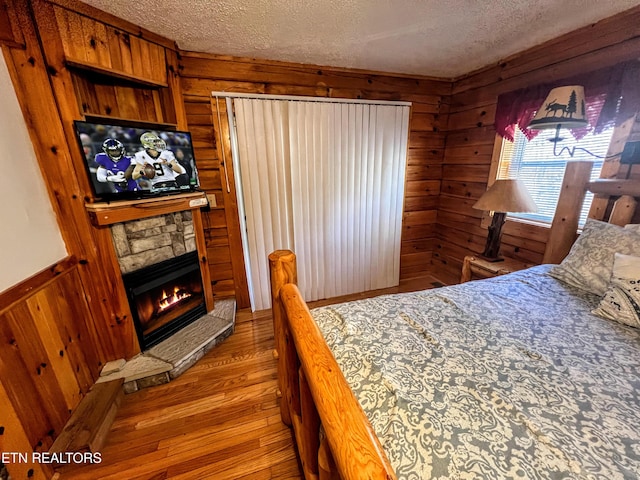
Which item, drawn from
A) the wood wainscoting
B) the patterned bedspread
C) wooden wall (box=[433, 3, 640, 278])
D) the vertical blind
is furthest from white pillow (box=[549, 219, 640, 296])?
the wood wainscoting

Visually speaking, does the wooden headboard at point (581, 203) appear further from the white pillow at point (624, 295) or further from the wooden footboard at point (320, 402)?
the wooden footboard at point (320, 402)

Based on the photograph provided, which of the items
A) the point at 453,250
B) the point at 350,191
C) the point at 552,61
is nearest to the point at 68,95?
the point at 350,191

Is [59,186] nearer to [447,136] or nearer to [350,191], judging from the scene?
[350,191]

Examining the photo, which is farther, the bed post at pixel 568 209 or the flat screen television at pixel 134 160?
the bed post at pixel 568 209

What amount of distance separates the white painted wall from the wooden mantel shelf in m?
0.23

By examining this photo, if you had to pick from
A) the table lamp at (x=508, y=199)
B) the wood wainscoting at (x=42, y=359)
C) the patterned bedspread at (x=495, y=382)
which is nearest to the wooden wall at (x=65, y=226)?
the wood wainscoting at (x=42, y=359)

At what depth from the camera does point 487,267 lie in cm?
211

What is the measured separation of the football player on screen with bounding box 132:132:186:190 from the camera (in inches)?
67.3

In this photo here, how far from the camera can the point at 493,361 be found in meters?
0.97

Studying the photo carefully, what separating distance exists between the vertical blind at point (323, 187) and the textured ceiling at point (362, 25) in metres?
0.43

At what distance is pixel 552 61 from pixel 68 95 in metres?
3.22

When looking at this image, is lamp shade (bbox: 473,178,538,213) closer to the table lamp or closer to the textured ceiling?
the table lamp

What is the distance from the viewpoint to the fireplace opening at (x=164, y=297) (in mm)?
1839

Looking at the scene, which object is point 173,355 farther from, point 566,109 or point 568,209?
point 566,109
